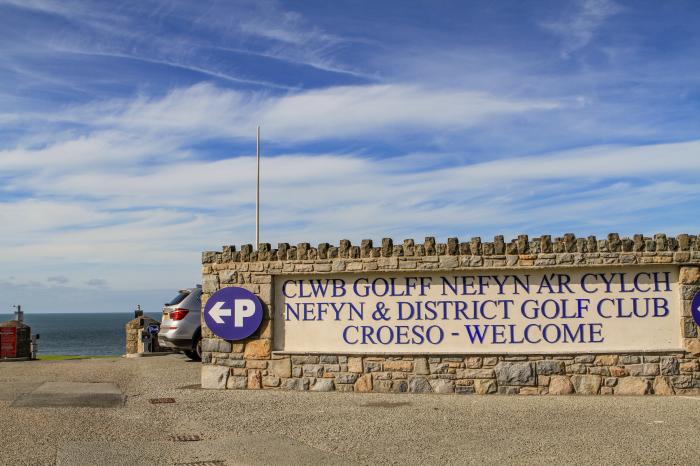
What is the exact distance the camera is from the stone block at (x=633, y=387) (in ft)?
38.4

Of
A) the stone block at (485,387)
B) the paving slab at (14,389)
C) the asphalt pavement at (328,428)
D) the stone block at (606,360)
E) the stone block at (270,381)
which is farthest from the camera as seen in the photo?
the stone block at (270,381)

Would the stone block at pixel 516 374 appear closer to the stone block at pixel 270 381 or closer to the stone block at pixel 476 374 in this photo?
the stone block at pixel 476 374

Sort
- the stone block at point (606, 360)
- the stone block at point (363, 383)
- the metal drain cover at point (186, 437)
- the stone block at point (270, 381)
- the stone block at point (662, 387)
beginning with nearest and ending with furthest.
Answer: the metal drain cover at point (186, 437)
the stone block at point (662, 387)
the stone block at point (606, 360)
the stone block at point (363, 383)
the stone block at point (270, 381)

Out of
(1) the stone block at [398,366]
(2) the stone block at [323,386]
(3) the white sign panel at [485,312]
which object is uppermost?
(3) the white sign panel at [485,312]

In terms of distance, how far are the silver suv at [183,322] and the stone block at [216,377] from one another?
3.68 meters

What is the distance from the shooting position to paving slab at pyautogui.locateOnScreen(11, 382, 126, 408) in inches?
419

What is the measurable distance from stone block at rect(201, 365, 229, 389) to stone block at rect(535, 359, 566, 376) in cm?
490

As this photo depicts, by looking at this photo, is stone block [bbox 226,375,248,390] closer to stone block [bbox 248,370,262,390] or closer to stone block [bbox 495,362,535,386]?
stone block [bbox 248,370,262,390]

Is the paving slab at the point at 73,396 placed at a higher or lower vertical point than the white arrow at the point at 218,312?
lower

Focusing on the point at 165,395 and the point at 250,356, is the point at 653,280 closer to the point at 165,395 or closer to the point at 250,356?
the point at 250,356

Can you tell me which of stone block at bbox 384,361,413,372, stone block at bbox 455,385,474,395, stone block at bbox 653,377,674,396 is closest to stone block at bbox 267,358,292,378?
stone block at bbox 384,361,413,372

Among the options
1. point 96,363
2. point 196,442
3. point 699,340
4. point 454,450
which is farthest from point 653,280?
point 96,363

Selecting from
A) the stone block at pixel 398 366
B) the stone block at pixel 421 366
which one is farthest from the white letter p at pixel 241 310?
the stone block at pixel 421 366

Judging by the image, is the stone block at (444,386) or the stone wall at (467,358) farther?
the stone block at (444,386)
